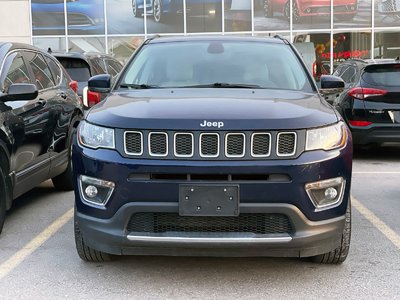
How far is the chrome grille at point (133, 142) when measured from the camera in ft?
11.1

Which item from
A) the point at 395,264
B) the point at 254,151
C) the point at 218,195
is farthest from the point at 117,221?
the point at 395,264

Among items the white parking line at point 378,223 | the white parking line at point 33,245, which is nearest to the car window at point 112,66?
the white parking line at point 33,245

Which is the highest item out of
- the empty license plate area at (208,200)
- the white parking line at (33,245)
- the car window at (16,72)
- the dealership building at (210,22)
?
the dealership building at (210,22)

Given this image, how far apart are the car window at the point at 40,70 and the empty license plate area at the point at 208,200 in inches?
122

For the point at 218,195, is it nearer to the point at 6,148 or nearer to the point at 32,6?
the point at 6,148

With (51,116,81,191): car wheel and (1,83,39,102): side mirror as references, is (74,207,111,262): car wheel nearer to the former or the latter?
(1,83,39,102): side mirror

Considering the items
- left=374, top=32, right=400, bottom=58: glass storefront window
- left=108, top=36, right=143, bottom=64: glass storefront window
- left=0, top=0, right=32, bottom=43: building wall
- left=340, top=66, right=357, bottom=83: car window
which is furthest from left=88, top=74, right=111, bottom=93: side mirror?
left=374, top=32, right=400, bottom=58: glass storefront window

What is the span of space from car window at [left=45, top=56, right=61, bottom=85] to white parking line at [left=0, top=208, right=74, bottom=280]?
5.57ft

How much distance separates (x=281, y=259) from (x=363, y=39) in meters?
16.5

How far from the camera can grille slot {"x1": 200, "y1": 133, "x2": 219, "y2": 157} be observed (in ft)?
11.0

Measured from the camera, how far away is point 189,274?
3869 millimetres

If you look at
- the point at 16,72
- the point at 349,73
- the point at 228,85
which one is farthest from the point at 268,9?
the point at 228,85

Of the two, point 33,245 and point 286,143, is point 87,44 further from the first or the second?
point 286,143

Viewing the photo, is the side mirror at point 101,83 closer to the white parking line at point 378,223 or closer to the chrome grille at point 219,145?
the chrome grille at point 219,145
